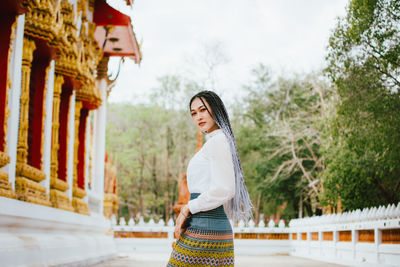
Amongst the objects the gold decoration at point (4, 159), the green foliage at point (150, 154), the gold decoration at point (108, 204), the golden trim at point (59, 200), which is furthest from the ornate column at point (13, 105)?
the green foliage at point (150, 154)

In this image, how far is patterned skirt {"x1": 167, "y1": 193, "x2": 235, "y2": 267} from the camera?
97.8 inches

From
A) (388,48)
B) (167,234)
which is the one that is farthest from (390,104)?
(167,234)

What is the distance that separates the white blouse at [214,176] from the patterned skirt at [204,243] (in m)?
0.06

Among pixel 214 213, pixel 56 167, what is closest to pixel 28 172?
pixel 56 167

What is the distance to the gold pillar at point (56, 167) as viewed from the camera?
7480 millimetres

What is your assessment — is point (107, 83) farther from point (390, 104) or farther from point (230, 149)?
point (230, 149)

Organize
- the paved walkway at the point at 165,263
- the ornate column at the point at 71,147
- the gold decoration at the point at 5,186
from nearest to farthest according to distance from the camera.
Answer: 1. the gold decoration at the point at 5,186
2. the ornate column at the point at 71,147
3. the paved walkway at the point at 165,263

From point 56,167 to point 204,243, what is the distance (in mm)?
5593

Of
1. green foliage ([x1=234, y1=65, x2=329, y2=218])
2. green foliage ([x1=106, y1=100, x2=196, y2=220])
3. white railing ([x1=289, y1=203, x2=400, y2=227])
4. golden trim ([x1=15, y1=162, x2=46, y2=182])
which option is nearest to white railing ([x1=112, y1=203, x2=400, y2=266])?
white railing ([x1=289, y1=203, x2=400, y2=227])

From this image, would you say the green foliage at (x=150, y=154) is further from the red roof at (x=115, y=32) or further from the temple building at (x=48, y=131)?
the temple building at (x=48, y=131)

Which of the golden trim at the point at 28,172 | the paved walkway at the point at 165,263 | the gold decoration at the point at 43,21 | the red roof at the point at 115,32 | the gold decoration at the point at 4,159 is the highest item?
the red roof at the point at 115,32

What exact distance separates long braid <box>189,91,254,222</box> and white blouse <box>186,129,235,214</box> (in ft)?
0.23

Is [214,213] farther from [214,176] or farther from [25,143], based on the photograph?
[25,143]

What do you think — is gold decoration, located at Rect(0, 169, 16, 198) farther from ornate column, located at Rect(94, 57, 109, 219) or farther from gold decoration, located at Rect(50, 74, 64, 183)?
ornate column, located at Rect(94, 57, 109, 219)
